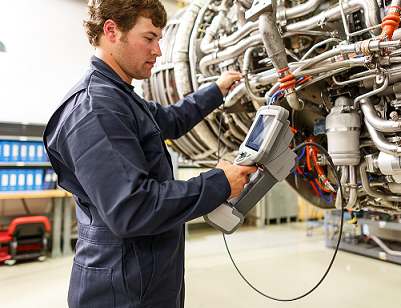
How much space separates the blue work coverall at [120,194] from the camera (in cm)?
67

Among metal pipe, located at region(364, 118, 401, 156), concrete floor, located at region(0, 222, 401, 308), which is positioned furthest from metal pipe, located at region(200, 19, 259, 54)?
concrete floor, located at region(0, 222, 401, 308)

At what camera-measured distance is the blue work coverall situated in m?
0.67

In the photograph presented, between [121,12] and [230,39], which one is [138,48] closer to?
[121,12]

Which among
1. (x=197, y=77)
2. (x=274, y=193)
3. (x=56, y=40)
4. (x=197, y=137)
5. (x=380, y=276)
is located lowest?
(x=380, y=276)

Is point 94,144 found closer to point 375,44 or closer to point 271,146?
point 271,146

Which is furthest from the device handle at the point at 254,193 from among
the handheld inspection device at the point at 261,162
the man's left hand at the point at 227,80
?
the man's left hand at the point at 227,80

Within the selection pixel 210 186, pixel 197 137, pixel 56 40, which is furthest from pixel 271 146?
pixel 56 40

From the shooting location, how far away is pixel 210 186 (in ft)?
2.44

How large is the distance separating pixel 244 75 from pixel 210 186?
0.78 meters

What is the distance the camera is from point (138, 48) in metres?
0.87

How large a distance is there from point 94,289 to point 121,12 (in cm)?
76

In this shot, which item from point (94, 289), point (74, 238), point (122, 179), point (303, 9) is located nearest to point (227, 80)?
point (303, 9)

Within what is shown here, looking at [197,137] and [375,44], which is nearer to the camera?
[375,44]

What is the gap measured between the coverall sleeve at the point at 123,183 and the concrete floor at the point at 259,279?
1.51 metres
